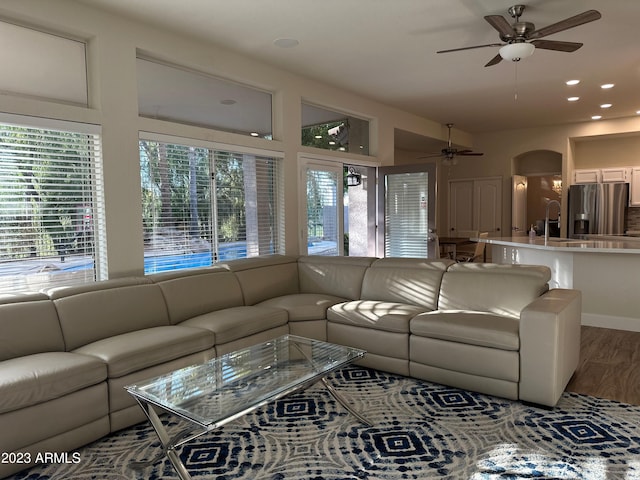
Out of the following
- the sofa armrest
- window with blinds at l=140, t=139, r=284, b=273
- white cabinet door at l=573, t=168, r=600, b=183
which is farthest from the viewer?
white cabinet door at l=573, t=168, r=600, b=183

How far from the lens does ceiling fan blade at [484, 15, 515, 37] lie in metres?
3.17

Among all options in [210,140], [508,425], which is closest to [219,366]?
[508,425]

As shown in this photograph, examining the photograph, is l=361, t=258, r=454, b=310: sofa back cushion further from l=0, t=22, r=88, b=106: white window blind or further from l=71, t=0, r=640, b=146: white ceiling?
l=0, t=22, r=88, b=106: white window blind

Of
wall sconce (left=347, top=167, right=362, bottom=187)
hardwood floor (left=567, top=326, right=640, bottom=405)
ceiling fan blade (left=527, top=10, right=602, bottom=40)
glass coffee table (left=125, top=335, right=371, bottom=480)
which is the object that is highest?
ceiling fan blade (left=527, top=10, right=602, bottom=40)

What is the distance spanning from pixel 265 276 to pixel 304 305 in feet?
2.20

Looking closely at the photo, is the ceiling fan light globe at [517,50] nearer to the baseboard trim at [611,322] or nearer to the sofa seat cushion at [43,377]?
the baseboard trim at [611,322]

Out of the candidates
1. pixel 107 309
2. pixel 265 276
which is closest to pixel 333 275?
pixel 265 276

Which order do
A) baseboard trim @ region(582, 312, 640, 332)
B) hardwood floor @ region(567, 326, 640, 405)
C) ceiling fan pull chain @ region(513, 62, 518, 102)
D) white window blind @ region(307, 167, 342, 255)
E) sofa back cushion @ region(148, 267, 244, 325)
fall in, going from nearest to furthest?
hardwood floor @ region(567, 326, 640, 405)
sofa back cushion @ region(148, 267, 244, 325)
baseboard trim @ region(582, 312, 640, 332)
ceiling fan pull chain @ region(513, 62, 518, 102)
white window blind @ region(307, 167, 342, 255)

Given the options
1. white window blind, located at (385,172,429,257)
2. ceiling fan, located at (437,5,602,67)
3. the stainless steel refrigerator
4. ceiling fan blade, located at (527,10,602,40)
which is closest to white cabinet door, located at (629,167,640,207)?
the stainless steel refrigerator

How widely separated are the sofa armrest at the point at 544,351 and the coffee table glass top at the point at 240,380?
1132mm

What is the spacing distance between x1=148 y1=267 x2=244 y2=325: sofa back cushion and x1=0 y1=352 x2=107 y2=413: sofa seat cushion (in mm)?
1002

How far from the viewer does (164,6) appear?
11.4 feet

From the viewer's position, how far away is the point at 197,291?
380cm

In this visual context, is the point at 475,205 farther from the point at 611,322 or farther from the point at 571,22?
the point at 571,22
